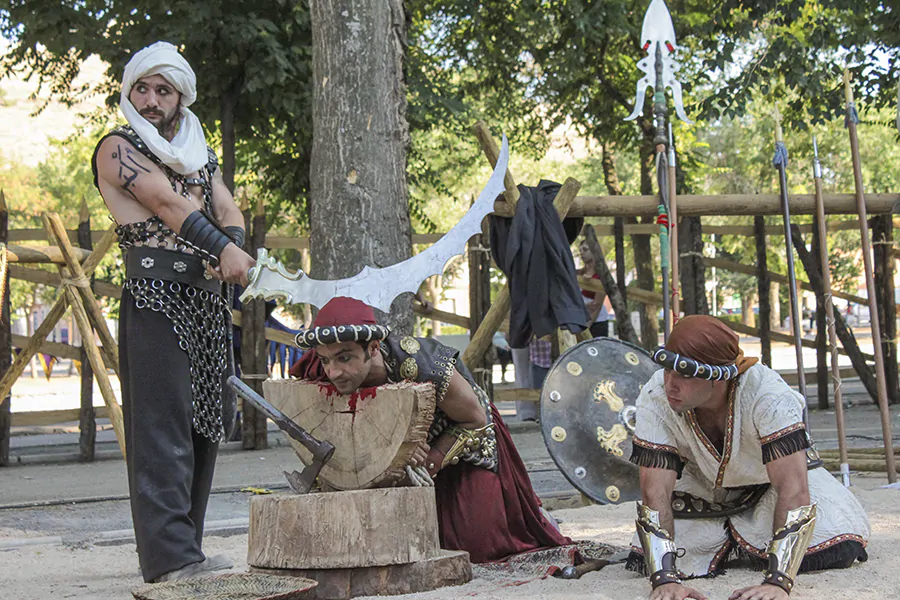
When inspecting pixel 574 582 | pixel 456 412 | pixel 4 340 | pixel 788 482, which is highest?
pixel 4 340

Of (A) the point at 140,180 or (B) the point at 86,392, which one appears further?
(B) the point at 86,392

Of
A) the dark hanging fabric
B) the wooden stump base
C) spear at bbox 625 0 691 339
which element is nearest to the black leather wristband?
the wooden stump base

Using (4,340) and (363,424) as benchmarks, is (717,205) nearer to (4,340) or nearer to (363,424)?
(363,424)

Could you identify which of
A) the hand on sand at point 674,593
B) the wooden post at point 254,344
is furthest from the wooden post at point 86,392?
the hand on sand at point 674,593

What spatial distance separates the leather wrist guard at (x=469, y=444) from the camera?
3791 mm

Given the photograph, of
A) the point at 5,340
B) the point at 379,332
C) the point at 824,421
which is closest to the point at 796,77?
the point at 824,421

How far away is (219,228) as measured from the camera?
358cm

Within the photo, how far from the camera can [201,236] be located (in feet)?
11.5

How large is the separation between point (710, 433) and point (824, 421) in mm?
6348

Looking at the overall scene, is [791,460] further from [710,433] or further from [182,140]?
[182,140]

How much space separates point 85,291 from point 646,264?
24.8 feet

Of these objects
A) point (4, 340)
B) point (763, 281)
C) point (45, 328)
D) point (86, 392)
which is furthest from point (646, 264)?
point (45, 328)

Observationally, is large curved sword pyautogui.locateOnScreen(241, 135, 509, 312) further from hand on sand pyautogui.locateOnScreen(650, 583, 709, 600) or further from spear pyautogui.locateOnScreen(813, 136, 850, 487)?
spear pyautogui.locateOnScreen(813, 136, 850, 487)

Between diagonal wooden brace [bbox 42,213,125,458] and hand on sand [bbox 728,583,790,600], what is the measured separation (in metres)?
3.65
